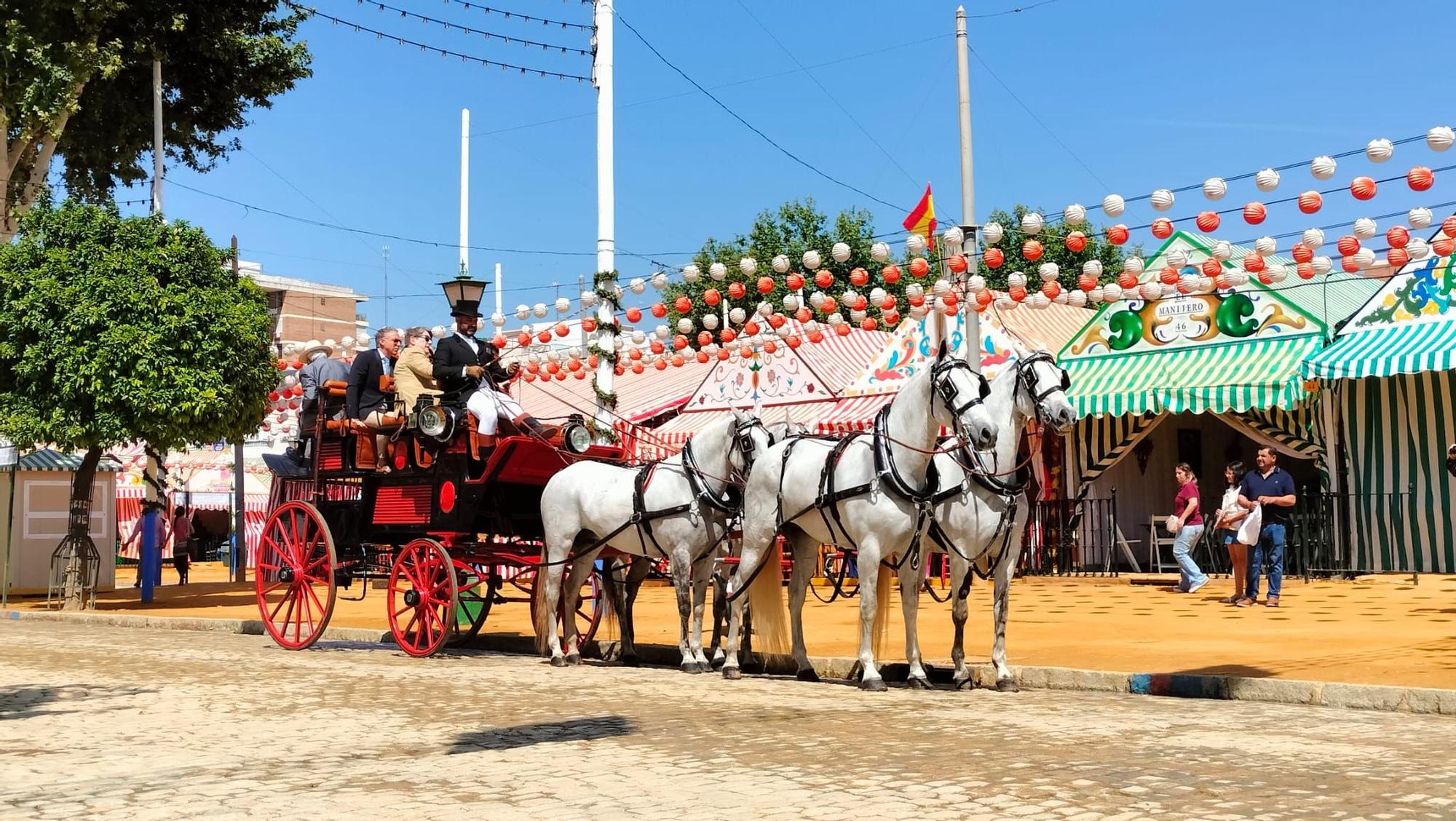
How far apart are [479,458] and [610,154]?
22.1 ft

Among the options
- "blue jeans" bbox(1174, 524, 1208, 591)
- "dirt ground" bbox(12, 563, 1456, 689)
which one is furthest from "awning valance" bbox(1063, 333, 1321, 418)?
"dirt ground" bbox(12, 563, 1456, 689)

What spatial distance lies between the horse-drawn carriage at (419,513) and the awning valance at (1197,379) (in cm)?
1032

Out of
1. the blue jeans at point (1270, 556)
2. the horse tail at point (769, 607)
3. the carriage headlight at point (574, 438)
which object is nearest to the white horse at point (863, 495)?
the horse tail at point (769, 607)

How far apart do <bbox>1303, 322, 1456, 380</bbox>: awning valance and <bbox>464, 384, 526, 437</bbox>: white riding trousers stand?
37.4 feet

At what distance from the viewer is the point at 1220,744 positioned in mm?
7516

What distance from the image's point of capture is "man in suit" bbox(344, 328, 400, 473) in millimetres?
14047

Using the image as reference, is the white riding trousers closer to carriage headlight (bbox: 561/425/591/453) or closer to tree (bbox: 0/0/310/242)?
carriage headlight (bbox: 561/425/591/453)

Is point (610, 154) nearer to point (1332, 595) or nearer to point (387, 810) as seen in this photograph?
point (1332, 595)

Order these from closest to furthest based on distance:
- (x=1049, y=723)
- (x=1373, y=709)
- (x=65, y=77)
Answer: (x=1049, y=723) → (x=1373, y=709) → (x=65, y=77)

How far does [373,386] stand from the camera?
47.3 feet

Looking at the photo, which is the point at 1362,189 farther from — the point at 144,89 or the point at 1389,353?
the point at 144,89

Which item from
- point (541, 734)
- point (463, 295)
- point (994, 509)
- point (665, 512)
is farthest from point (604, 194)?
point (541, 734)

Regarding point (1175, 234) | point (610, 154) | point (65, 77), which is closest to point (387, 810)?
point (610, 154)

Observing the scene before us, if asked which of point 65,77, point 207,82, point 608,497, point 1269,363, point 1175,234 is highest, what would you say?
point 207,82
